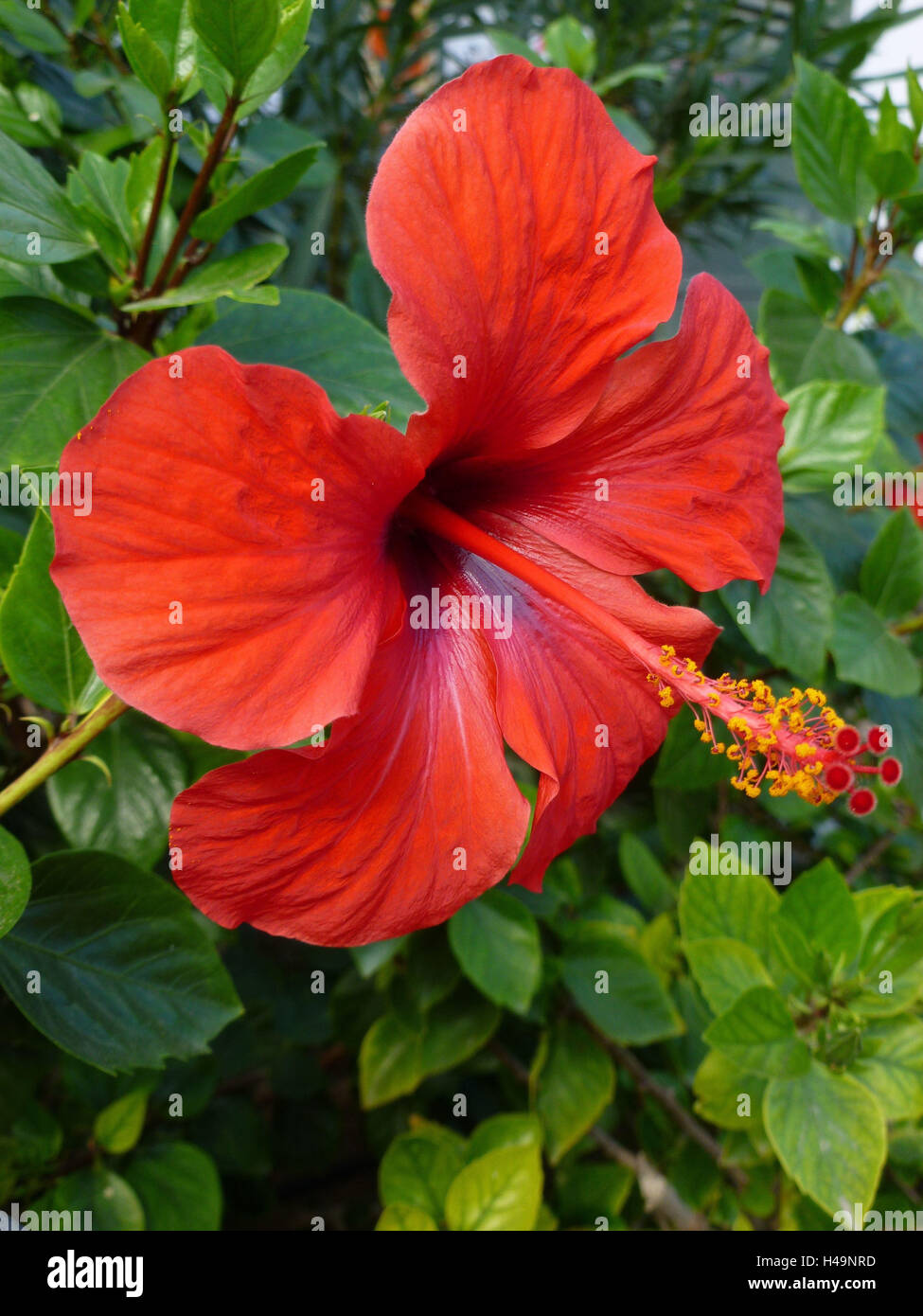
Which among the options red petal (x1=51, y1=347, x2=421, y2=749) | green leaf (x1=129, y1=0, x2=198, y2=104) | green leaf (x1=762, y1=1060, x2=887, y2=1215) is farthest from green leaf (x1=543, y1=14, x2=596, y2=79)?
green leaf (x1=762, y1=1060, x2=887, y2=1215)

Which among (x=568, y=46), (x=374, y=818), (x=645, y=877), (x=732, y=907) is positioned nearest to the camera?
(x=374, y=818)

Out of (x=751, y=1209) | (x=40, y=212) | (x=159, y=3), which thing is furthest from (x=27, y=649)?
(x=751, y=1209)

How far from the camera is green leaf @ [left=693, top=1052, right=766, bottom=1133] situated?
43.0 inches

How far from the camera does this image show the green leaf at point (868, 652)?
1057 millimetres

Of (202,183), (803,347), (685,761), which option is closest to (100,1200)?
(685,761)

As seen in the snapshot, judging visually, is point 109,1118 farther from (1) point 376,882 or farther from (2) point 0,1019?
(1) point 376,882

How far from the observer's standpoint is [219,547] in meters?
0.53

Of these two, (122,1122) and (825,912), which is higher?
(825,912)

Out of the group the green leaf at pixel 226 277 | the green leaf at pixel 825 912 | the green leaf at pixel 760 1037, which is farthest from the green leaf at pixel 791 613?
the green leaf at pixel 226 277

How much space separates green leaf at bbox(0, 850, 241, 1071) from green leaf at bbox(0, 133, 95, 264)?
476 millimetres

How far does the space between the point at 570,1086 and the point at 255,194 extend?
1.09 metres

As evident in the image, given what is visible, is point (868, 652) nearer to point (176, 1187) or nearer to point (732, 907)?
point (732, 907)

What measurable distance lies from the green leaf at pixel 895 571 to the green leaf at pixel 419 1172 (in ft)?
2.88

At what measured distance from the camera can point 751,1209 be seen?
122 centimetres
